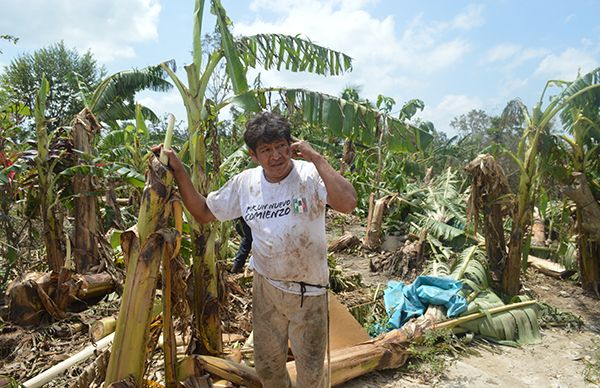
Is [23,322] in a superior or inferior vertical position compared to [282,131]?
inferior

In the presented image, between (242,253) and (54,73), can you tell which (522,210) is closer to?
(242,253)

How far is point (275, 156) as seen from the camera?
2.39 meters

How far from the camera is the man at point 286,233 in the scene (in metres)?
2.39

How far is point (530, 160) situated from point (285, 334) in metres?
4.82

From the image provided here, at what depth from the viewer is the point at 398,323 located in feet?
16.3

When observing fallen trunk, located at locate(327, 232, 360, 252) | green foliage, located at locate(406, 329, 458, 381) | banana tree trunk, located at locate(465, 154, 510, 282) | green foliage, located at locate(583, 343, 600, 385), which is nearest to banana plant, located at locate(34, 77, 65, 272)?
green foliage, located at locate(406, 329, 458, 381)

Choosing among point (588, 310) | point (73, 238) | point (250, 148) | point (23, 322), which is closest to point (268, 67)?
point (250, 148)

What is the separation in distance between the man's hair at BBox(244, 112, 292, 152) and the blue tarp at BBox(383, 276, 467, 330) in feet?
10.9

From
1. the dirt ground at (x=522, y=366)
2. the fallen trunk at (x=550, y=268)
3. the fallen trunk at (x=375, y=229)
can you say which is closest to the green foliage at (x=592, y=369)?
the dirt ground at (x=522, y=366)

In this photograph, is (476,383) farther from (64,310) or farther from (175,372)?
(64,310)

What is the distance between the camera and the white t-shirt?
240 centimetres

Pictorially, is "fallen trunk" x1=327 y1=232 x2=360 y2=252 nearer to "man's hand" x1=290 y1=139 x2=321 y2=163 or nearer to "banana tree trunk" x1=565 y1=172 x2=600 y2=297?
"banana tree trunk" x1=565 y1=172 x2=600 y2=297

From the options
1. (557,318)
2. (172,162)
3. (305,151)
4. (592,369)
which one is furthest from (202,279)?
Answer: (557,318)

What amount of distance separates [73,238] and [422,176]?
33.9 feet
